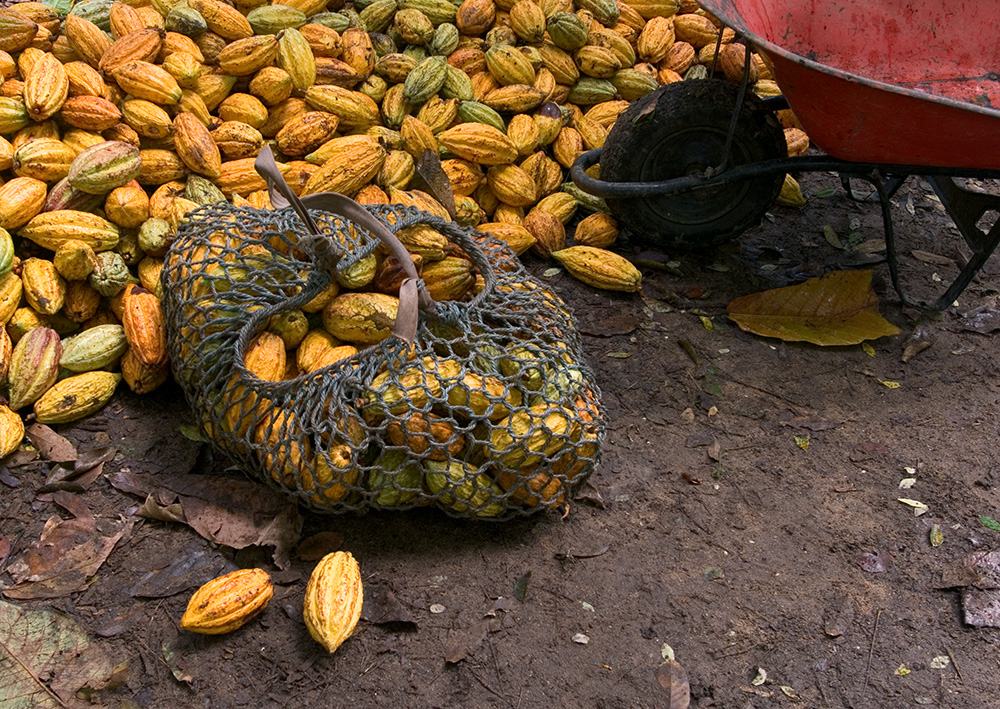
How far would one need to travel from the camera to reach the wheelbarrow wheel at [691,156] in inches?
130

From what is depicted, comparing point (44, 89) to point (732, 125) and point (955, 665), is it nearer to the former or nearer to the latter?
point (732, 125)

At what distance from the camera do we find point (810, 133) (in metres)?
3.04

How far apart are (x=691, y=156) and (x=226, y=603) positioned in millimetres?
2474

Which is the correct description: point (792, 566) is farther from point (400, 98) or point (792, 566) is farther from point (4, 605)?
point (400, 98)

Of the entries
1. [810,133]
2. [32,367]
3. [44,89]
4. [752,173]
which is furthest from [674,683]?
[44,89]

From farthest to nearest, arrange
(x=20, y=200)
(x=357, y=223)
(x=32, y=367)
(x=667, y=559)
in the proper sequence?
1. (x=20, y=200)
2. (x=32, y=367)
3. (x=667, y=559)
4. (x=357, y=223)

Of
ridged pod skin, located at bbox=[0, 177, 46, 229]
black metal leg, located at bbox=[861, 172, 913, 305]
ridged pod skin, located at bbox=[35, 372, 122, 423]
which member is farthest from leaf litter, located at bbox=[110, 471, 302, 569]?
black metal leg, located at bbox=[861, 172, 913, 305]

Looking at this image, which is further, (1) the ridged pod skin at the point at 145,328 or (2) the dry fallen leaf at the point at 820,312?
(2) the dry fallen leaf at the point at 820,312

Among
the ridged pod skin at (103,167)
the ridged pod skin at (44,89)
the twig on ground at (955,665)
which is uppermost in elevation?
the ridged pod skin at (44,89)

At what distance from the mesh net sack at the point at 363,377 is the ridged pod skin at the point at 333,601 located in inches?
8.2

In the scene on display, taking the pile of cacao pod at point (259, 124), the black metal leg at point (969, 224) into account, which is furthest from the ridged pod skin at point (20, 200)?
the black metal leg at point (969, 224)

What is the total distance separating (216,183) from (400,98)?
92 cm

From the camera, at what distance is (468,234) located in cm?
284

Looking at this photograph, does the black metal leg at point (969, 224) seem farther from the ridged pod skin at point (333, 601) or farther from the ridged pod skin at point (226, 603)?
the ridged pod skin at point (226, 603)
